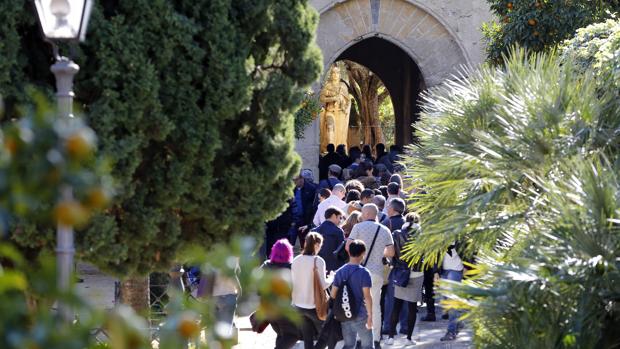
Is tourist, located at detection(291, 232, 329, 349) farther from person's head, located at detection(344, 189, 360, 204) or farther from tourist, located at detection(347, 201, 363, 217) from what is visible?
person's head, located at detection(344, 189, 360, 204)

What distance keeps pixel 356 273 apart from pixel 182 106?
3.05m

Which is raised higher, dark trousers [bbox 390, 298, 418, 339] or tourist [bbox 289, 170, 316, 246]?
tourist [bbox 289, 170, 316, 246]

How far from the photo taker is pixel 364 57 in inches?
1291

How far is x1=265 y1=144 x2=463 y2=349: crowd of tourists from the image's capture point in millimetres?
10234

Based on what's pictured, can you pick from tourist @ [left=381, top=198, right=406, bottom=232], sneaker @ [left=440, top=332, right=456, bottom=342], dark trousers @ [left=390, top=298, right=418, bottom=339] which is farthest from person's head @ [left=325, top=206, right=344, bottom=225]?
sneaker @ [left=440, top=332, right=456, bottom=342]

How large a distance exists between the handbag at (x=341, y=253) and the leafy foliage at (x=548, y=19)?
5151 millimetres

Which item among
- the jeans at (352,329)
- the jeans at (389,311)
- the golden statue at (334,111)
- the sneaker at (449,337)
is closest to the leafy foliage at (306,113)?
the jeans at (389,311)

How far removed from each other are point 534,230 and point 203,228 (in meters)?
2.67

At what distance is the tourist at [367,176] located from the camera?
17922 millimetres

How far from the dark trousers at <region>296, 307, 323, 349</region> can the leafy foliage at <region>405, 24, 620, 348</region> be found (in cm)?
174

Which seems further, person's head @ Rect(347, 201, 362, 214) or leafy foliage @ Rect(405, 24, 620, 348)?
person's head @ Rect(347, 201, 362, 214)

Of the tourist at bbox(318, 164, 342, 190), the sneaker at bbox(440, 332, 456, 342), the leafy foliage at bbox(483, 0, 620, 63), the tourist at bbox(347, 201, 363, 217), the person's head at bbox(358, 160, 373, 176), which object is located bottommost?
the sneaker at bbox(440, 332, 456, 342)

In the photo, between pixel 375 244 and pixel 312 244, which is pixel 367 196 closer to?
pixel 375 244

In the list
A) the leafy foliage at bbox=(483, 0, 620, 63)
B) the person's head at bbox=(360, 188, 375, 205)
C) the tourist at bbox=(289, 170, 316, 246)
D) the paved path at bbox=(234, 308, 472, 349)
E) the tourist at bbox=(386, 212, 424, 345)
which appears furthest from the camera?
the tourist at bbox=(289, 170, 316, 246)
